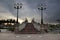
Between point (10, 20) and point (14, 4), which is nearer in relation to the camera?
point (14, 4)

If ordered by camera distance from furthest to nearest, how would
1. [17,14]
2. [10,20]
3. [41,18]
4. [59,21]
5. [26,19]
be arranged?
[10,20] → [59,21] → [26,19] → [41,18] → [17,14]

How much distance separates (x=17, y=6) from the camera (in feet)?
137

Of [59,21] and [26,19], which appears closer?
[26,19]

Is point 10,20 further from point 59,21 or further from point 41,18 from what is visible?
point 41,18

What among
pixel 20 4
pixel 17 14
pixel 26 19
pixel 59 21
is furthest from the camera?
pixel 59 21

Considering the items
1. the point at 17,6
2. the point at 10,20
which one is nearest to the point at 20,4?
the point at 17,6

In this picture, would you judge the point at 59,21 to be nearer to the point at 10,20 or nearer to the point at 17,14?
the point at 10,20

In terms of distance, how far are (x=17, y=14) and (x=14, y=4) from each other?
4.53 meters

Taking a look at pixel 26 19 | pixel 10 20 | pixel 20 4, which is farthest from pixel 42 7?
pixel 10 20

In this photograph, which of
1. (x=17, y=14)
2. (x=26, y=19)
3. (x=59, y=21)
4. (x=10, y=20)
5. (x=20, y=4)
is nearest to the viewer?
(x=20, y=4)

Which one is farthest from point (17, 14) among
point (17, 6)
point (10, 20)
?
point (10, 20)

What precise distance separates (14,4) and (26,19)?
17.2 m

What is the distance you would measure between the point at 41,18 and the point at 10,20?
35.5 metres

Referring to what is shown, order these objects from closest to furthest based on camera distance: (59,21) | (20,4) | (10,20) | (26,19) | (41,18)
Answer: (20,4)
(41,18)
(26,19)
(59,21)
(10,20)
